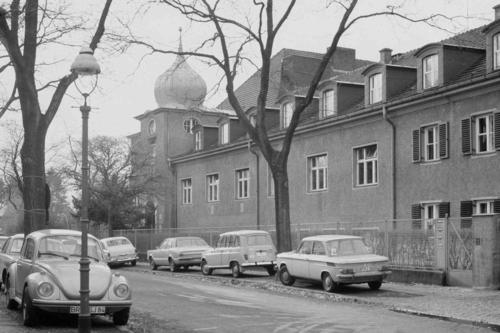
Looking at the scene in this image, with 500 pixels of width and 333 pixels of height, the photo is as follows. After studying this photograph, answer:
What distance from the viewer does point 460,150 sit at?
28.4m

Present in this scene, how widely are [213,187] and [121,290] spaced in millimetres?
35939

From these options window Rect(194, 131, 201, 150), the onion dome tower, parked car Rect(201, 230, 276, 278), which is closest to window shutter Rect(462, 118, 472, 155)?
parked car Rect(201, 230, 276, 278)

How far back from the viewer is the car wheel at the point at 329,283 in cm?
2072

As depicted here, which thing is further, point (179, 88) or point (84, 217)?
point (179, 88)

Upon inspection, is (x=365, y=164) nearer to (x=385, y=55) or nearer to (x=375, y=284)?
(x=385, y=55)

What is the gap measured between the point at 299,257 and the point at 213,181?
1052 inches

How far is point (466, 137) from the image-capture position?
28.1 metres

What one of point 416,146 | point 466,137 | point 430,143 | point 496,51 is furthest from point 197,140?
point 496,51

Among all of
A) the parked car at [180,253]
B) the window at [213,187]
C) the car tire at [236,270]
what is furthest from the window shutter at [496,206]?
the window at [213,187]

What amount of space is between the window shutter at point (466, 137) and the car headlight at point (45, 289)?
1919cm

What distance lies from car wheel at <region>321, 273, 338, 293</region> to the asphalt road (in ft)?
3.86

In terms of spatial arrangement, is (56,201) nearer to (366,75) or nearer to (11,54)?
(366,75)

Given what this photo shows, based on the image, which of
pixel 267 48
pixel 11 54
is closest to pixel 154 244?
pixel 267 48

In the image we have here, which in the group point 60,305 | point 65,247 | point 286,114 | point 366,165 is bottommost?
point 60,305
